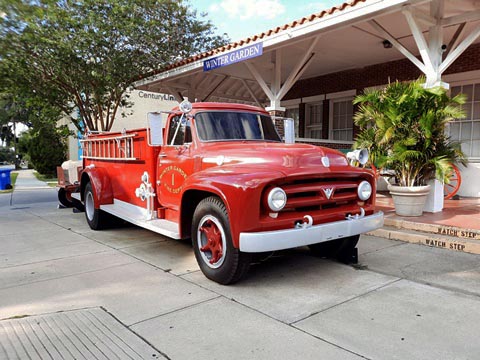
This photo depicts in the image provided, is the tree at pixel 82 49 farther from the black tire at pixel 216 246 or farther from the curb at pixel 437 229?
the curb at pixel 437 229

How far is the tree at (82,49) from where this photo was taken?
9.83 meters

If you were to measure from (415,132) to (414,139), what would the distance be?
7.5 inches

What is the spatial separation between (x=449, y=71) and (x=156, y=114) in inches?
325

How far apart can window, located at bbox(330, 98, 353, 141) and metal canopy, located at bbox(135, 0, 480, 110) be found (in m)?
1.17

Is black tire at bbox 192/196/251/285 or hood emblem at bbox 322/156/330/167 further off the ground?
hood emblem at bbox 322/156/330/167

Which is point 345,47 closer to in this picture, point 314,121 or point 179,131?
point 314,121

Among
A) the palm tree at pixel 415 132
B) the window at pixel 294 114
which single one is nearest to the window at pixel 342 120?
the window at pixel 294 114

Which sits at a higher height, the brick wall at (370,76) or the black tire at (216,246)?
the brick wall at (370,76)

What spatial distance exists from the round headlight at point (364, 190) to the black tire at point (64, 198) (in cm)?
808

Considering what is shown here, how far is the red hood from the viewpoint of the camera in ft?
12.8

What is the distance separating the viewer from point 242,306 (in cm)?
355

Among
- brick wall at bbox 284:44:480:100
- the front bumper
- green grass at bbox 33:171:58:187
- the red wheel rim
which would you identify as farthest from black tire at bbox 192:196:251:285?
green grass at bbox 33:171:58:187

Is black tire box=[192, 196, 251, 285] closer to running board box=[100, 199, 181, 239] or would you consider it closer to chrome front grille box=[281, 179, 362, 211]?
running board box=[100, 199, 181, 239]

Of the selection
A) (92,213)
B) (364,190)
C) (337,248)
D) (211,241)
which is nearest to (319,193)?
(364,190)
